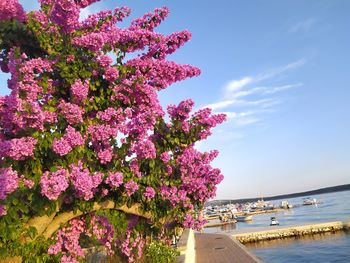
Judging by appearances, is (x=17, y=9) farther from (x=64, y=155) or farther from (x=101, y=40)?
(x=64, y=155)

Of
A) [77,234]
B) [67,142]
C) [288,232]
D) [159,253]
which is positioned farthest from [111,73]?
[288,232]

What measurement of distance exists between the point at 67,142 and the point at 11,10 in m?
4.03

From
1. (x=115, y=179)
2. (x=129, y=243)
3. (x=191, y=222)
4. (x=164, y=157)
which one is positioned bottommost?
(x=129, y=243)

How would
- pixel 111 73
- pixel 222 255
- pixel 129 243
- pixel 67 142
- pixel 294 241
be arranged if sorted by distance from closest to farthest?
pixel 67 142 < pixel 111 73 < pixel 129 243 < pixel 222 255 < pixel 294 241

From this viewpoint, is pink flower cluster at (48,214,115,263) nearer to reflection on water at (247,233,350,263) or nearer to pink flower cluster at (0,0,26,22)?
pink flower cluster at (0,0,26,22)

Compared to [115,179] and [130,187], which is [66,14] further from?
[130,187]

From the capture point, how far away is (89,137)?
8.12m

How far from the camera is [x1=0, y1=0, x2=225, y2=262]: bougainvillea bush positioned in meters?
7.32

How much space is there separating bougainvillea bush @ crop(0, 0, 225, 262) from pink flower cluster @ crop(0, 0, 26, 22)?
0.08 ft

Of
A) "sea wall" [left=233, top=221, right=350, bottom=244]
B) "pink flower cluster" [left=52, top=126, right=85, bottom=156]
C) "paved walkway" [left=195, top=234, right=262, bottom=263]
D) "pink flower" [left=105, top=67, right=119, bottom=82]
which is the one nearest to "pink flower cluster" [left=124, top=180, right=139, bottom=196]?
"pink flower cluster" [left=52, top=126, right=85, bottom=156]

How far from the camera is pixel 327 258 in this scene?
117ft

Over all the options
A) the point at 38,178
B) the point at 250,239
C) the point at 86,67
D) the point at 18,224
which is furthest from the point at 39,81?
the point at 250,239

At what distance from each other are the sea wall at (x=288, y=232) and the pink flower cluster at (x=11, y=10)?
127 feet

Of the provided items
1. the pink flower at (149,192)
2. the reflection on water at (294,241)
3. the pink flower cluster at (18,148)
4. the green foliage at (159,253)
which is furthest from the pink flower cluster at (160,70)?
the reflection on water at (294,241)
